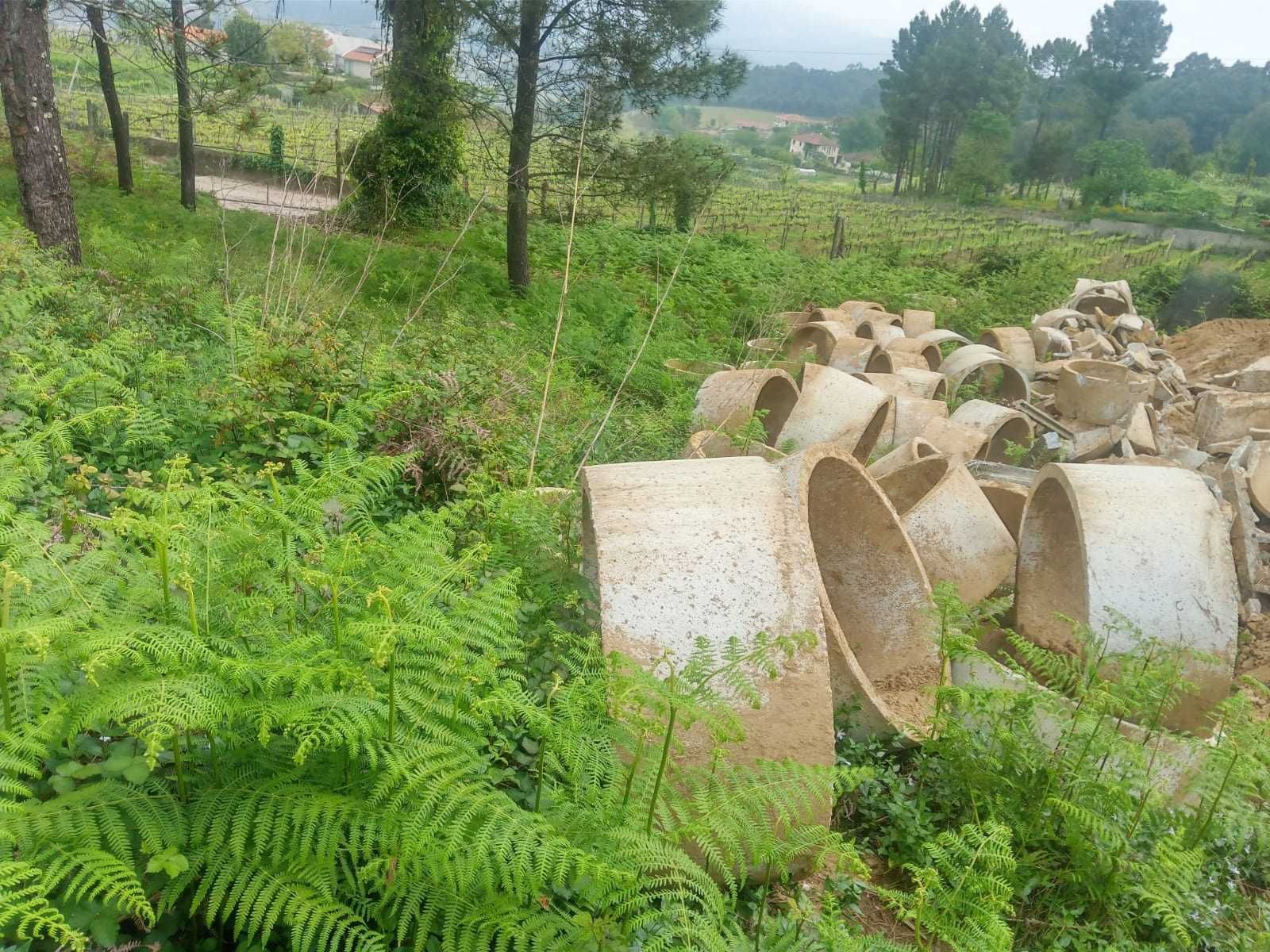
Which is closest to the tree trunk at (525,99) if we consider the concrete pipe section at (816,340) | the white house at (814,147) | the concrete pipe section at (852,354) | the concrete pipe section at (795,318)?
the concrete pipe section at (795,318)

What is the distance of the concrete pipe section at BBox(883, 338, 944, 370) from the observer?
11.3m

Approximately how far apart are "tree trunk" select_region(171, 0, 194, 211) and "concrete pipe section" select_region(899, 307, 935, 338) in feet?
33.2

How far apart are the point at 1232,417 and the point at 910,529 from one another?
5.60 m

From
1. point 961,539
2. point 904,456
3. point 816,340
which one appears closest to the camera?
point 961,539

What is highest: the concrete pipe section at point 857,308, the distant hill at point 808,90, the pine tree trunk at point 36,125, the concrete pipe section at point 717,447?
the distant hill at point 808,90

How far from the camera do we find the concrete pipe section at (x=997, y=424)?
898cm

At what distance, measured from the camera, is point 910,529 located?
5.55 meters

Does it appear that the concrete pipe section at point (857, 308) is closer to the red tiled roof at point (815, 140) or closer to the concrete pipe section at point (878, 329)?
the concrete pipe section at point (878, 329)

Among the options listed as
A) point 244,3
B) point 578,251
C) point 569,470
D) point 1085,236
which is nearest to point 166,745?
point 569,470

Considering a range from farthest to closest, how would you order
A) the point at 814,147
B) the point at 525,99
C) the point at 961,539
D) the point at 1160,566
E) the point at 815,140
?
1. the point at 815,140
2. the point at 814,147
3. the point at 525,99
4. the point at 961,539
5. the point at 1160,566

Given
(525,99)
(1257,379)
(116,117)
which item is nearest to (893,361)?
(1257,379)

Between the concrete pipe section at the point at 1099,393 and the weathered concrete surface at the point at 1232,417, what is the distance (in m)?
0.63

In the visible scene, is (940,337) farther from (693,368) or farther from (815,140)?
(815,140)

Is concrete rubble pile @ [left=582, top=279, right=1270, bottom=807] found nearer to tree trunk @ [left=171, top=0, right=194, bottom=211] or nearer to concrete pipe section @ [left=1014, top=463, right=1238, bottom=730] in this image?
concrete pipe section @ [left=1014, top=463, right=1238, bottom=730]
